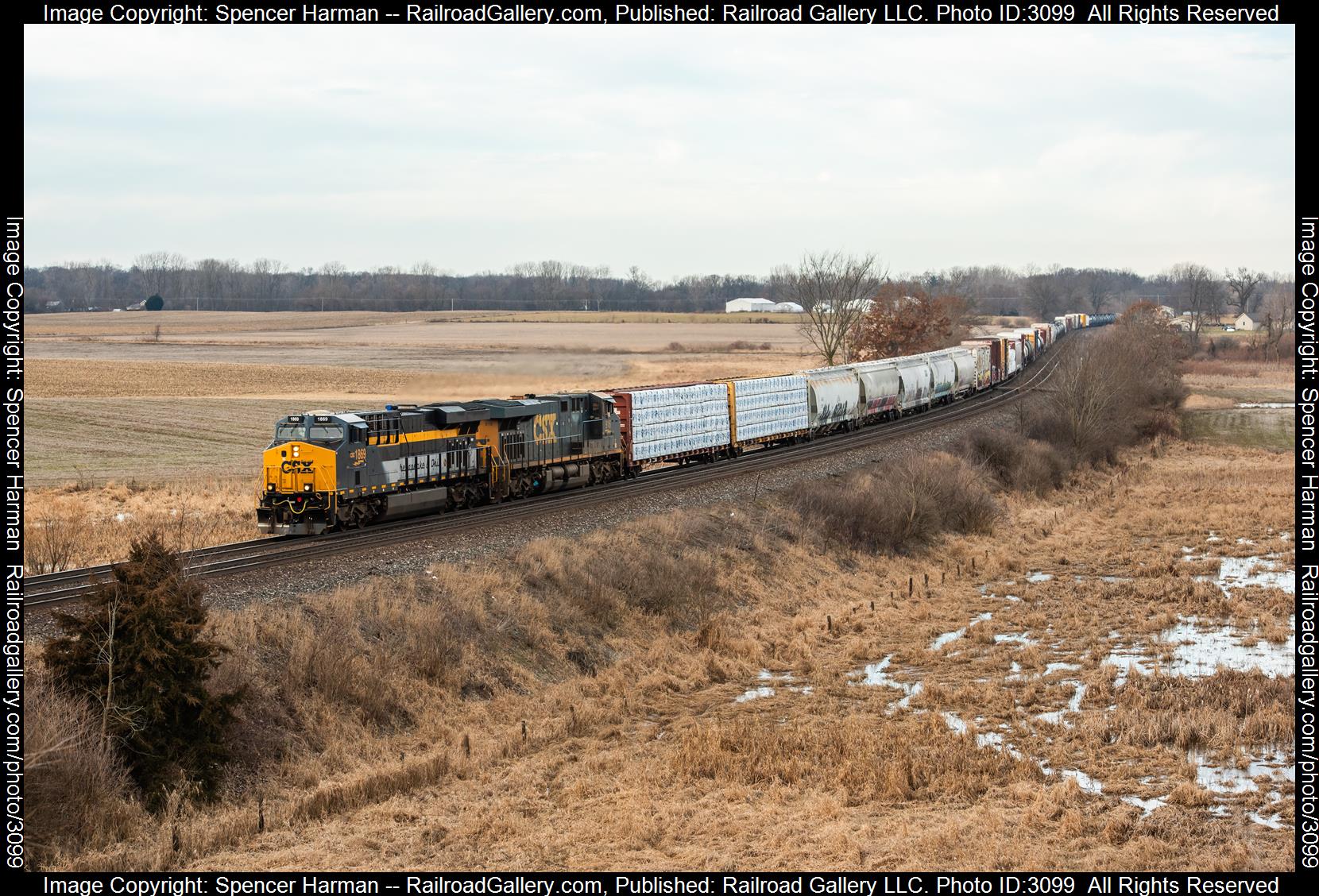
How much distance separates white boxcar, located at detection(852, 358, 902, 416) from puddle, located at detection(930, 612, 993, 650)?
27.8m

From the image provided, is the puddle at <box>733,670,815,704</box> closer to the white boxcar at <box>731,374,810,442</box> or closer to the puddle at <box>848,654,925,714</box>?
the puddle at <box>848,654,925,714</box>

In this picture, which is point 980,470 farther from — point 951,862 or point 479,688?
point 951,862

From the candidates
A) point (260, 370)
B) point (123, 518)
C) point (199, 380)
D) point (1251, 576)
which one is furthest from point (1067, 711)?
point (260, 370)

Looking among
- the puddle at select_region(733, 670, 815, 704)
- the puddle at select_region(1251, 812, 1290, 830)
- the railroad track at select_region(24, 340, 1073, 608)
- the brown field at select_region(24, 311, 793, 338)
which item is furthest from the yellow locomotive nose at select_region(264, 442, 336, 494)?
the brown field at select_region(24, 311, 793, 338)

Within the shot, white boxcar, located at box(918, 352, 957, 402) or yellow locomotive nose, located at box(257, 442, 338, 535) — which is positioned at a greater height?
white boxcar, located at box(918, 352, 957, 402)

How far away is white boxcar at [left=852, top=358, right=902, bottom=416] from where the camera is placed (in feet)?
199

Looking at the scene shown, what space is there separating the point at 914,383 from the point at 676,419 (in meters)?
26.6

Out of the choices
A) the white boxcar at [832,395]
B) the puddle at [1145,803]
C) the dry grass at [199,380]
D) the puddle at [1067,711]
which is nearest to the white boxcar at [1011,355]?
the white boxcar at [832,395]

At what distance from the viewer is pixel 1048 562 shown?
41562 mm

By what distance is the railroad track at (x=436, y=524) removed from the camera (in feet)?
77.1

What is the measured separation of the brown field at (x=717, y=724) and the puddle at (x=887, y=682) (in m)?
0.27

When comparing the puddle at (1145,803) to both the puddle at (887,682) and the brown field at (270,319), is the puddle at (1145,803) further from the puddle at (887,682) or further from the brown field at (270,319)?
the brown field at (270,319)

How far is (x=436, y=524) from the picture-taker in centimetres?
3198

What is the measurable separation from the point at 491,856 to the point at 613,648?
11652mm
